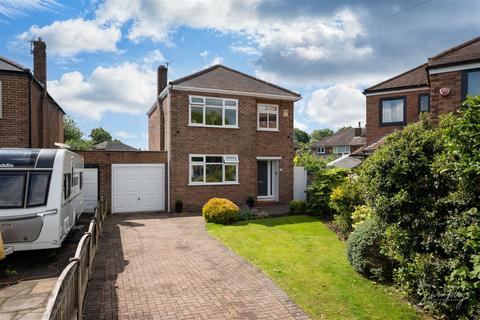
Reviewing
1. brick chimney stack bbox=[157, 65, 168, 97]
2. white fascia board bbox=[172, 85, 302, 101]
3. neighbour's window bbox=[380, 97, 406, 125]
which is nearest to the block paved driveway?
white fascia board bbox=[172, 85, 302, 101]

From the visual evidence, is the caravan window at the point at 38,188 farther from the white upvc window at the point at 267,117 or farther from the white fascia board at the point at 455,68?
the white fascia board at the point at 455,68

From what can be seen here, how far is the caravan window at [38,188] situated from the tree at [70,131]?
44008 mm

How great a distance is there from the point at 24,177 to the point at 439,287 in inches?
363

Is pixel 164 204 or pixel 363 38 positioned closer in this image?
pixel 363 38

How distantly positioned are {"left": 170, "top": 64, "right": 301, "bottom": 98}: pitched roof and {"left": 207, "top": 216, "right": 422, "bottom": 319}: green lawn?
7.85 m

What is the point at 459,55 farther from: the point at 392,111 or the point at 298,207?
the point at 392,111

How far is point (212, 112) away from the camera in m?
17.2

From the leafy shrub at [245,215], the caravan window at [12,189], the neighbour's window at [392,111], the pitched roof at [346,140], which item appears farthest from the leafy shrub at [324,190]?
the pitched roof at [346,140]

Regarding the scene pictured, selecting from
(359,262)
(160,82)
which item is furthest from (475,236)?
(160,82)

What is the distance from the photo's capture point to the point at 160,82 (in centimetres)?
1978

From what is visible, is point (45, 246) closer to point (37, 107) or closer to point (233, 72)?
point (37, 107)

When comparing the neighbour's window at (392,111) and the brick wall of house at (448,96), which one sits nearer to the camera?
the brick wall of house at (448,96)

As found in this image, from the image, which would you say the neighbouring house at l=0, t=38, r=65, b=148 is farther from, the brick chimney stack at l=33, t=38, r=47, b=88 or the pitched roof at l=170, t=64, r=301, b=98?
the pitched roof at l=170, t=64, r=301, b=98

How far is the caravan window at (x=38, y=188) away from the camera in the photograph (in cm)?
782
